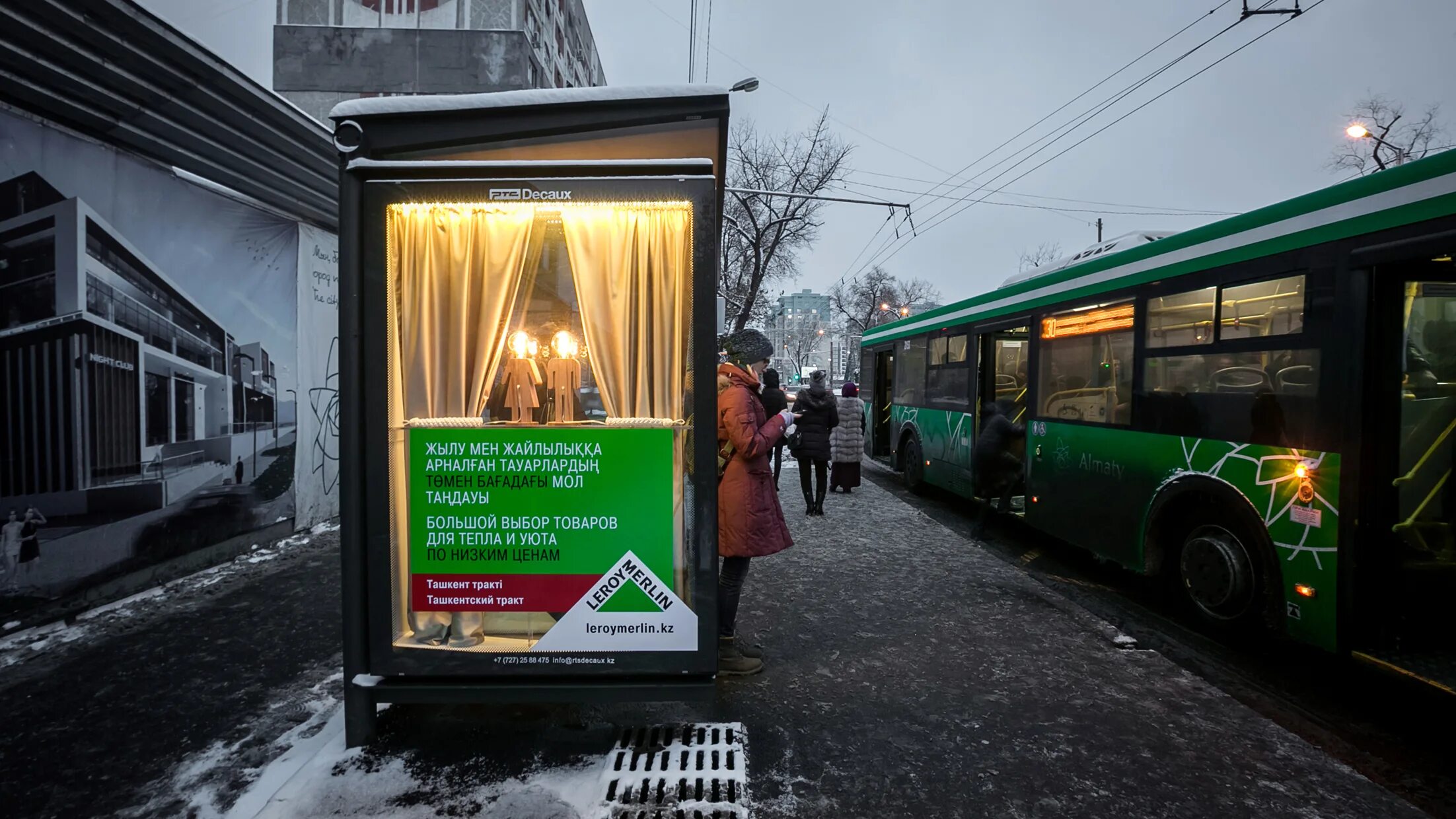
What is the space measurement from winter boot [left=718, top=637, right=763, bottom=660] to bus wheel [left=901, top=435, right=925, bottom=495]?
720 cm

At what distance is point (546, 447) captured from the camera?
337cm

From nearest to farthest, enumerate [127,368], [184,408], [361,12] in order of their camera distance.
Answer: [127,368], [184,408], [361,12]

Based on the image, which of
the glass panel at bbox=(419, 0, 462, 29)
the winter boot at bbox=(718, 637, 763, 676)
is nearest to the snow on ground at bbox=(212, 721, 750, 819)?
the winter boot at bbox=(718, 637, 763, 676)

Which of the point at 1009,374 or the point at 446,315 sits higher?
the point at 446,315

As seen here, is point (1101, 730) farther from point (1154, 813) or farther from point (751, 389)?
point (751, 389)

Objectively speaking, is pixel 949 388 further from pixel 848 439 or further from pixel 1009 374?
pixel 848 439

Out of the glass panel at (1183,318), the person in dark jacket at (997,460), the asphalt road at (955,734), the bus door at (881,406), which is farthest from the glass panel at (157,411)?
the bus door at (881,406)

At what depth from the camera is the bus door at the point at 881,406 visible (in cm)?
1384

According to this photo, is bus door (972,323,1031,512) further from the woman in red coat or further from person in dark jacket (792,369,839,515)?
the woman in red coat

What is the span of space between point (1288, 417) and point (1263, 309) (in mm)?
781

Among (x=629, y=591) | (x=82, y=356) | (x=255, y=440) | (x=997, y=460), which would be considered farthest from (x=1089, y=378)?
(x=82, y=356)

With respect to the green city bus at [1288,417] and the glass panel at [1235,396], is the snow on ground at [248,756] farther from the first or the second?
the glass panel at [1235,396]

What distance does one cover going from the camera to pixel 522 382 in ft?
11.5

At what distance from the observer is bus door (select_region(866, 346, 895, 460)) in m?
13.8
